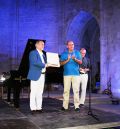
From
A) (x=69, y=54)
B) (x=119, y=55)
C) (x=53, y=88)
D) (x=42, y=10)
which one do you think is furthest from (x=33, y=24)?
(x=69, y=54)

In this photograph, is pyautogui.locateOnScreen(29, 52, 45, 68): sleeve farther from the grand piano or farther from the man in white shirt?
the grand piano

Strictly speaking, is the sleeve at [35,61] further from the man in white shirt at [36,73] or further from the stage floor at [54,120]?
the stage floor at [54,120]

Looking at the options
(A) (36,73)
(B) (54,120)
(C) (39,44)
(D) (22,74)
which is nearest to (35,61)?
(A) (36,73)

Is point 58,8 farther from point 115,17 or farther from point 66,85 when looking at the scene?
point 66,85

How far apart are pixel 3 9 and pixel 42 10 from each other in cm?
223

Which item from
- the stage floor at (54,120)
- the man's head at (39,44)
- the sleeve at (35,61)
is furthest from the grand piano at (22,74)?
the stage floor at (54,120)

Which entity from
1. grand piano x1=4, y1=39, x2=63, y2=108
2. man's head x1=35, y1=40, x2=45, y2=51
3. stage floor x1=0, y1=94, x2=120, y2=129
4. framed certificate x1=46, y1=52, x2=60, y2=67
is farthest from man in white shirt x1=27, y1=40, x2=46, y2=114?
stage floor x1=0, y1=94, x2=120, y2=129

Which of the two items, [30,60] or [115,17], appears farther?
[115,17]

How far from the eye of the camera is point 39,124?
5633mm

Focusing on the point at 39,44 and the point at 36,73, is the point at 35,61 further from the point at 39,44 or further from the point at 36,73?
the point at 39,44

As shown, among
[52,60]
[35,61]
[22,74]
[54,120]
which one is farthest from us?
[22,74]

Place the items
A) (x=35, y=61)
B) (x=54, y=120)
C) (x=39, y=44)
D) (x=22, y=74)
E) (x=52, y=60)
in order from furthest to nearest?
1. (x=22, y=74)
2. (x=52, y=60)
3. (x=39, y=44)
4. (x=35, y=61)
5. (x=54, y=120)

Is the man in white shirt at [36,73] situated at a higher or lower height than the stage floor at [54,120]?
higher

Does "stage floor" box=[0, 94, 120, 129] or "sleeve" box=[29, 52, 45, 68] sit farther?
"sleeve" box=[29, 52, 45, 68]
